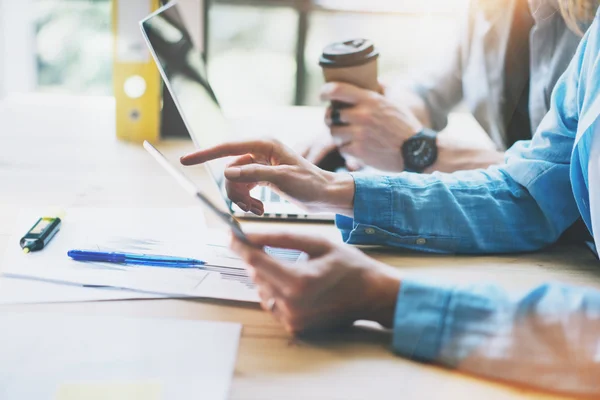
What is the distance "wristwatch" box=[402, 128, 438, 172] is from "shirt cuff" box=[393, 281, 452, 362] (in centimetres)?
60

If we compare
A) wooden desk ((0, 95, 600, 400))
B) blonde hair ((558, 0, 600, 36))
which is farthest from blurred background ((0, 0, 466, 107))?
blonde hair ((558, 0, 600, 36))

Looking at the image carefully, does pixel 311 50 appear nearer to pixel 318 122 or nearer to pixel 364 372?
pixel 318 122

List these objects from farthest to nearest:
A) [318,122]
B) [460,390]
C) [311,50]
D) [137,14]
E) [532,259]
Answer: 1. [311,50]
2. [318,122]
3. [137,14]
4. [532,259]
5. [460,390]

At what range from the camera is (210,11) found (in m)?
1.62

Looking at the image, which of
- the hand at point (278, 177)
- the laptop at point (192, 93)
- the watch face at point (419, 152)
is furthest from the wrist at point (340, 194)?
the watch face at point (419, 152)

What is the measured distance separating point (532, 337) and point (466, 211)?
1.05 feet

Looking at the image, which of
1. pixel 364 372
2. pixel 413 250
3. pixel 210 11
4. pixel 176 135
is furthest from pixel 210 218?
pixel 210 11

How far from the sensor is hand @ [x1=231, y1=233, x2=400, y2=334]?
589 millimetres

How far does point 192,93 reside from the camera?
99 cm

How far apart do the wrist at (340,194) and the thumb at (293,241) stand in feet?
0.80

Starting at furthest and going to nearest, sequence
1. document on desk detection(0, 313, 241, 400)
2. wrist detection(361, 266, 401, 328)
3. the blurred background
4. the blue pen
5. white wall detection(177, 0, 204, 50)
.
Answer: the blurred background < white wall detection(177, 0, 204, 50) < the blue pen < wrist detection(361, 266, 401, 328) < document on desk detection(0, 313, 241, 400)

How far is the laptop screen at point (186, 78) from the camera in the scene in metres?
0.93

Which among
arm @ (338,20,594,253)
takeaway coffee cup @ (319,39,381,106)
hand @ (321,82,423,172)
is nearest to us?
arm @ (338,20,594,253)

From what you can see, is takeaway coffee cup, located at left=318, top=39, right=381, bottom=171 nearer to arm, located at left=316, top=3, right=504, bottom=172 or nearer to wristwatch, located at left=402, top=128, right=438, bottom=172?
arm, located at left=316, top=3, right=504, bottom=172
